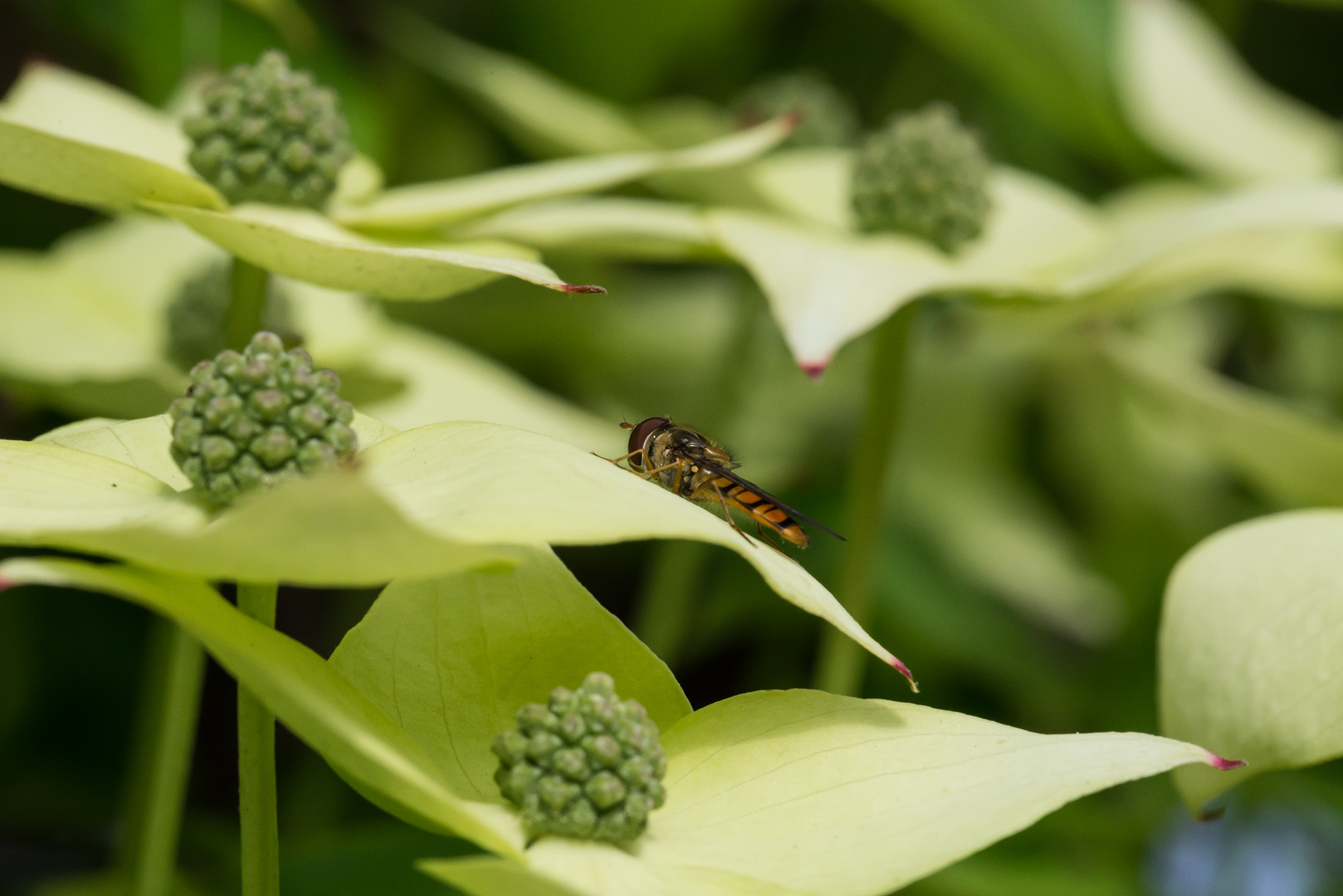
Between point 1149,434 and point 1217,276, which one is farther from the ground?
point 1217,276

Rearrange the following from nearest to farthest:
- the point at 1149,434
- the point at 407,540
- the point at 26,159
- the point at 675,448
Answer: the point at 407,540
the point at 26,159
the point at 675,448
the point at 1149,434

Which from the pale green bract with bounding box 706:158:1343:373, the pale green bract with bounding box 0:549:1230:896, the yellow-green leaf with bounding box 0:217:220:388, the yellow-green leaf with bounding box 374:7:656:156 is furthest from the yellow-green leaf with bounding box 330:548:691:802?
the yellow-green leaf with bounding box 374:7:656:156

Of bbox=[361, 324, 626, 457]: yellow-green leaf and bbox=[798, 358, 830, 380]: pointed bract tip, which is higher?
bbox=[798, 358, 830, 380]: pointed bract tip

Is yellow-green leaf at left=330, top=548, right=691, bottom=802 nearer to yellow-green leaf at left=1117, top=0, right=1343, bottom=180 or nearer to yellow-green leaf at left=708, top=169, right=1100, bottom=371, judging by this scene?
yellow-green leaf at left=708, top=169, right=1100, bottom=371

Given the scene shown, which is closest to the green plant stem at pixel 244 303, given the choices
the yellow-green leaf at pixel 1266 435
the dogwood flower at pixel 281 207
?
the dogwood flower at pixel 281 207

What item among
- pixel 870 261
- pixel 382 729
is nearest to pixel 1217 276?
pixel 870 261

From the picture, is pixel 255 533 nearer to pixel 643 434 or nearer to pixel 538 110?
pixel 643 434

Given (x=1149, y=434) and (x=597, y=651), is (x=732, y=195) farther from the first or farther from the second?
(x=1149, y=434)
